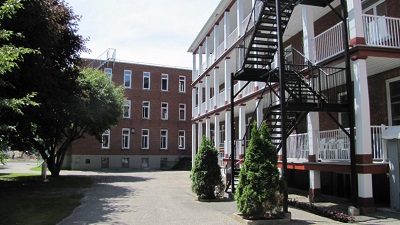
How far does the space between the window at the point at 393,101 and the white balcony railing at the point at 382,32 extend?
5.39 ft

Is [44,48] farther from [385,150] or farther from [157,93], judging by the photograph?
[157,93]

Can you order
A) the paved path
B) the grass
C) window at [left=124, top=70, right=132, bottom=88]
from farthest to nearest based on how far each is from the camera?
window at [left=124, top=70, right=132, bottom=88] → the grass → the paved path

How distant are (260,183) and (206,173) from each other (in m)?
4.63

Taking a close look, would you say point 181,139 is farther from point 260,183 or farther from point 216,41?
point 260,183

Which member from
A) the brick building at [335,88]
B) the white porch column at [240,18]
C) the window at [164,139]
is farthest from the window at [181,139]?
the brick building at [335,88]

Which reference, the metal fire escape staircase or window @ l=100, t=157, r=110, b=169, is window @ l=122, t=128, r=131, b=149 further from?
the metal fire escape staircase

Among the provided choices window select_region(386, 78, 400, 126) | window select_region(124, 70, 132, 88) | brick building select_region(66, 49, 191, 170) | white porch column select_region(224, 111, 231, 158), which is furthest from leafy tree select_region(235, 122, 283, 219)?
window select_region(124, 70, 132, 88)

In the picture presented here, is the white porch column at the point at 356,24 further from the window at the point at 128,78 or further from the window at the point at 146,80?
the window at the point at 146,80

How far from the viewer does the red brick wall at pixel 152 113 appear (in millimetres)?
39906

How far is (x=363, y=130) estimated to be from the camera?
10.9 meters

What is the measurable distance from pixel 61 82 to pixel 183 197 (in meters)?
7.38

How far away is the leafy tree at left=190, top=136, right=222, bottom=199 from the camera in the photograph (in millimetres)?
13625

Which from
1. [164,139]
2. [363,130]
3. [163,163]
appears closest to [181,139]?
[164,139]

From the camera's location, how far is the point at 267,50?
13.8 meters
